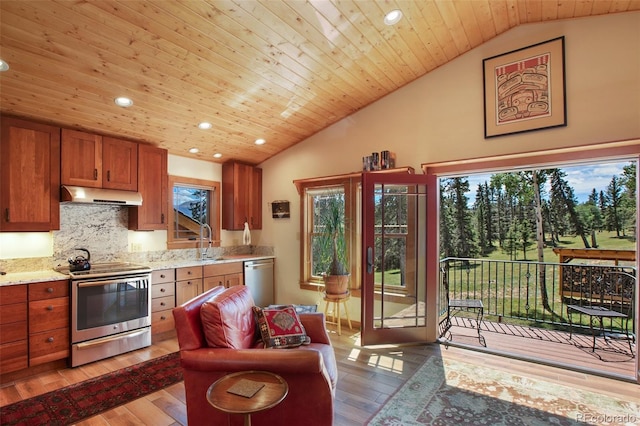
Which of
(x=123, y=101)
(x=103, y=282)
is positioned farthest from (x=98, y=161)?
(x=103, y=282)

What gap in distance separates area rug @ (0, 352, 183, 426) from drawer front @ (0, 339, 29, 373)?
46cm

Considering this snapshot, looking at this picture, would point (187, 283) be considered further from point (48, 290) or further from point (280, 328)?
point (280, 328)

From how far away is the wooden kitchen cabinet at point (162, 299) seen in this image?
3766 mm

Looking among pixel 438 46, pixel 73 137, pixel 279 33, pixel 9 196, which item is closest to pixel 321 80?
pixel 279 33

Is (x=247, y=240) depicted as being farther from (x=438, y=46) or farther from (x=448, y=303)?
(x=438, y=46)

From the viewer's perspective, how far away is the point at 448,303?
431 centimetres

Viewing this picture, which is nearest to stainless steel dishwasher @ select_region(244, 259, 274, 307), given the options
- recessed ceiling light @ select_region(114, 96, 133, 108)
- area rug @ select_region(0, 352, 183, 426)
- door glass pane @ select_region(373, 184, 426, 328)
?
area rug @ select_region(0, 352, 183, 426)

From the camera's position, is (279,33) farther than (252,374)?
Yes

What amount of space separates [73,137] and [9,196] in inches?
32.4

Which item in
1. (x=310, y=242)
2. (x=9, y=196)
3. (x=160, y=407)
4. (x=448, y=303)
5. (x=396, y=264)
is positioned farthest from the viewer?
(x=310, y=242)

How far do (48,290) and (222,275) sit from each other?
189cm

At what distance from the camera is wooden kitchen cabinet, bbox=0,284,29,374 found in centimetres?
275

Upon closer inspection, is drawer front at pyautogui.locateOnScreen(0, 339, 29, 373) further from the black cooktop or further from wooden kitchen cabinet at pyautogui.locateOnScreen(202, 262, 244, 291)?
wooden kitchen cabinet at pyautogui.locateOnScreen(202, 262, 244, 291)

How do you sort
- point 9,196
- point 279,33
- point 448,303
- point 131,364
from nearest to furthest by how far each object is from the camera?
point 279,33 < point 9,196 < point 131,364 < point 448,303
